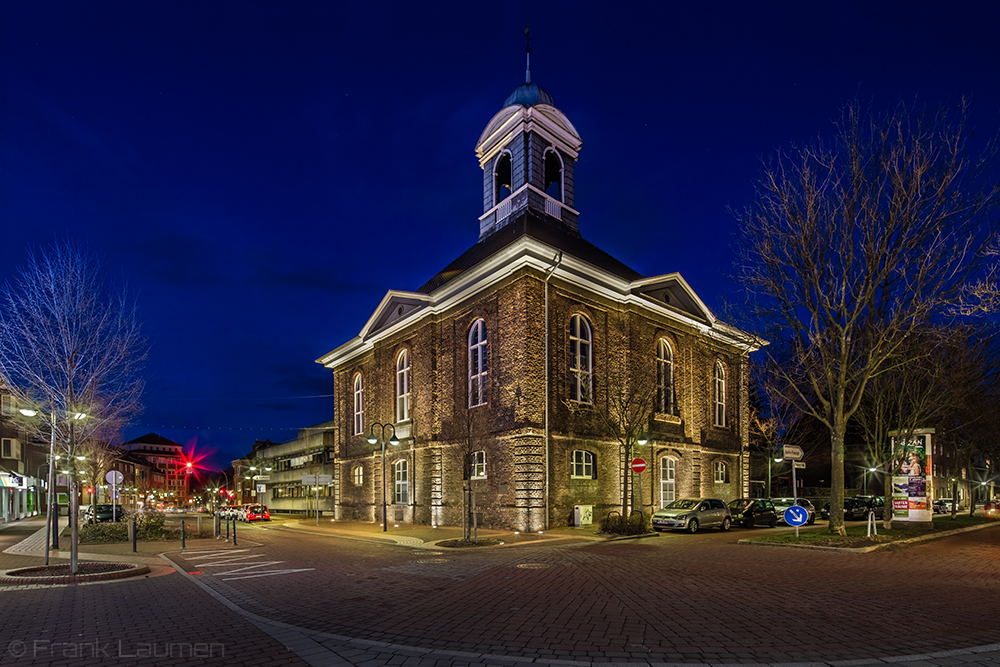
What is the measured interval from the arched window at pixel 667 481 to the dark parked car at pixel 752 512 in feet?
9.79

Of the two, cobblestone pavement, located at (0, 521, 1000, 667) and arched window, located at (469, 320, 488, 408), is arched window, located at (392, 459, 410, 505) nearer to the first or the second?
arched window, located at (469, 320, 488, 408)

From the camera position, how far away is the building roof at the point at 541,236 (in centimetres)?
2931

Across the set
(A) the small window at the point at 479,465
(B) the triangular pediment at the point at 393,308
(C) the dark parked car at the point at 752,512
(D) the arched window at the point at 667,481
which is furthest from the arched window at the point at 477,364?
(C) the dark parked car at the point at 752,512

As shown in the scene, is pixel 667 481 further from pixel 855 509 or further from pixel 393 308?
pixel 393 308

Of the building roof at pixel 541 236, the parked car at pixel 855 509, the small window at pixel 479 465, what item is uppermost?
the building roof at pixel 541 236

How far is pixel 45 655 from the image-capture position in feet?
22.1

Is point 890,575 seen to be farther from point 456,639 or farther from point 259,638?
point 259,638

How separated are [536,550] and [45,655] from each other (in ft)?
41.2

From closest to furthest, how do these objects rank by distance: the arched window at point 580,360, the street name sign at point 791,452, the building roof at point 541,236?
A: the street name sign at point 791,452
the arched window at point 580,360
the building roof at point 541,236

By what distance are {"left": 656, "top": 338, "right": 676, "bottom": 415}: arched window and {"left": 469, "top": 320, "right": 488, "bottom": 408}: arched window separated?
8.88 metres

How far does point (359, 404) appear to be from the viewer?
130 ft

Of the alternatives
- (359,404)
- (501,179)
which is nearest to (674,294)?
(501,179)

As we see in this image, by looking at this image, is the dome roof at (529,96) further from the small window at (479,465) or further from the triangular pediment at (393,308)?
the small window at (479,465)

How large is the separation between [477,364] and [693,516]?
10732 mm
